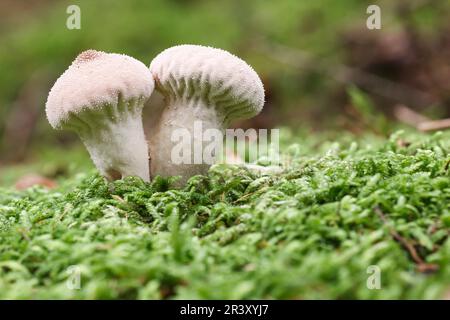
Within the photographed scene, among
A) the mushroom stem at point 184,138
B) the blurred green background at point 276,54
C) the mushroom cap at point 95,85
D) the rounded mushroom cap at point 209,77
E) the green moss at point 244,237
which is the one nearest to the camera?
the green moss at point 244,237

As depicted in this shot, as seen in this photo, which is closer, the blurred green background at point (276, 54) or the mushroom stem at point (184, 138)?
the mushroom stem at point (184, 138)

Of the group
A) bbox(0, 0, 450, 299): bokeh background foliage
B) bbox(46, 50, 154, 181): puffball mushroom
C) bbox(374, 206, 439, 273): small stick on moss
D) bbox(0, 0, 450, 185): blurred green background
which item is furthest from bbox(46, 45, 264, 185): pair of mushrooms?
bbox(0, 0, 450, 185): blurred green background

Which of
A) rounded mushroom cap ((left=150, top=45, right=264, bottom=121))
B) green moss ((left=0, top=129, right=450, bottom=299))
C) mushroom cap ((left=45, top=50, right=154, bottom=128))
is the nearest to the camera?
green moss ((left=0, top=129, right=450, bottom=299))

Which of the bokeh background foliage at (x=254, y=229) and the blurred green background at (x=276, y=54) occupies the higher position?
the blurred green background at (x=276, y=54)

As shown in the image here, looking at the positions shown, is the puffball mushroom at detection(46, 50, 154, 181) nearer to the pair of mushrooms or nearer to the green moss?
the pair of mushrooms

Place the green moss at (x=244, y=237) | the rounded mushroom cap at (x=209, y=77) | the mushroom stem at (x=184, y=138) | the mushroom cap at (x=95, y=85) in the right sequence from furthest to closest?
the mushroom stem at (x=184, y=138), the rounded mushroom cap at (x=209, y=77), the mushroom cap at (x=95, y=85), the green moss at (x=244, y=237)

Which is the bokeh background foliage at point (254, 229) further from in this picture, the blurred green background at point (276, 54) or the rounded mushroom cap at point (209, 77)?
the blurred green background at point (276, 54)

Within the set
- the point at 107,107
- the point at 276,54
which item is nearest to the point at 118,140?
the point at 107,107

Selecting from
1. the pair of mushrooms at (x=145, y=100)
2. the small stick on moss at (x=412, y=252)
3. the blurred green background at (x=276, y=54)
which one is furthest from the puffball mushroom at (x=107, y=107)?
the blurred green background at (x=276, y=54)

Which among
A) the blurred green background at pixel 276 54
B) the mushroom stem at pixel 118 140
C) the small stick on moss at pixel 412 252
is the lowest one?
the small stick on moss at pixel 412 252

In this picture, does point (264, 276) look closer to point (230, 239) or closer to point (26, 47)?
point (230, 239)
